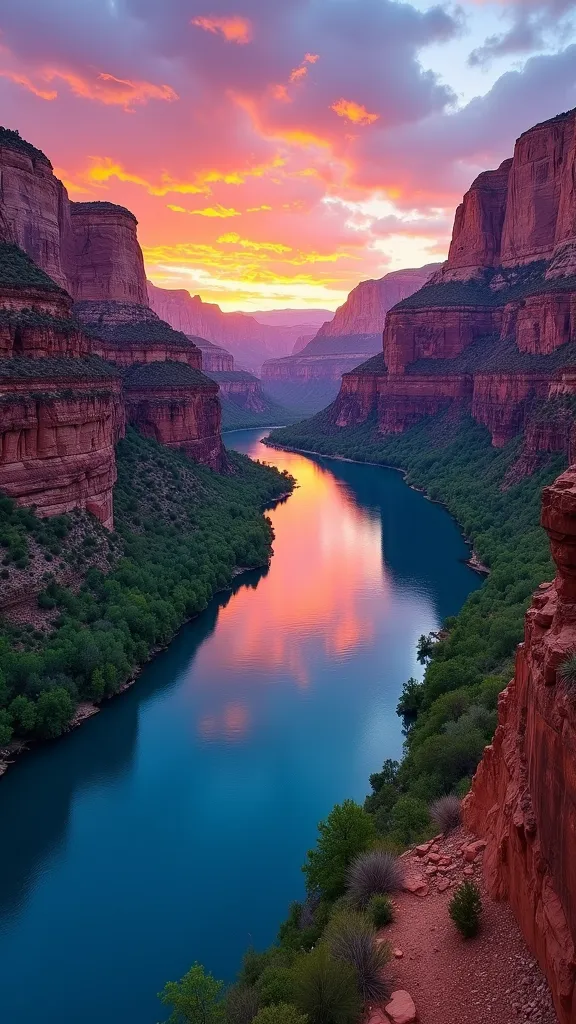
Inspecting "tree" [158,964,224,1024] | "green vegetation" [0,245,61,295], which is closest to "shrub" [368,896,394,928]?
"tree" [158,964,224,1024]

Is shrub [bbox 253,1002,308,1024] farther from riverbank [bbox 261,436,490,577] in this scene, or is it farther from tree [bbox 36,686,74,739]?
riverbank [bbox 261,436,490,577]

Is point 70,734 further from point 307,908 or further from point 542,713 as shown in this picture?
point 542,713

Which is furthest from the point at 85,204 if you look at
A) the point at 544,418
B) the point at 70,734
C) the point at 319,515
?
the point at 70,734

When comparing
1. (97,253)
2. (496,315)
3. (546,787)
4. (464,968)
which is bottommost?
(464,968)

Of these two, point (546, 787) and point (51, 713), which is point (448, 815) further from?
point (51, 713)

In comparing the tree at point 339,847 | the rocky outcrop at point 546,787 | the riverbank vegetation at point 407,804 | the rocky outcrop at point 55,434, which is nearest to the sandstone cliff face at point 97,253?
the rocky outcrop at point 55,434

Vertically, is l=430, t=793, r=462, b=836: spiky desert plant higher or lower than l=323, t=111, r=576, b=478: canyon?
lower

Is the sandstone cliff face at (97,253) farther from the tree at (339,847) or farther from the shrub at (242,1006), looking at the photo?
the shrub at (242,1006)

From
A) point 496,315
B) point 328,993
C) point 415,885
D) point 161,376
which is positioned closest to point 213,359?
point 496,315
